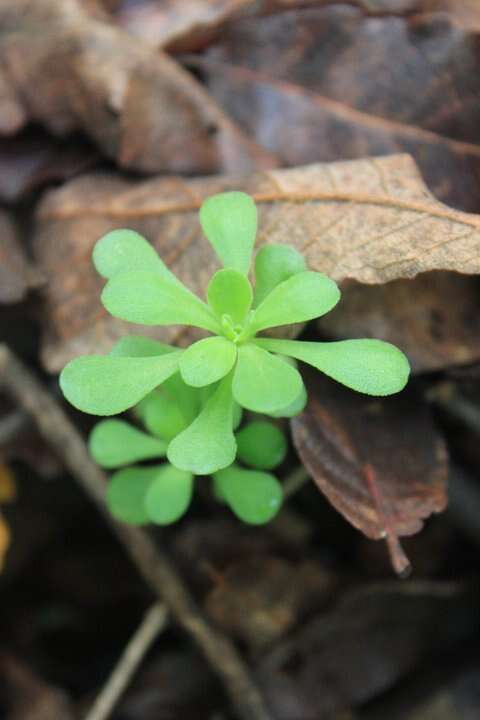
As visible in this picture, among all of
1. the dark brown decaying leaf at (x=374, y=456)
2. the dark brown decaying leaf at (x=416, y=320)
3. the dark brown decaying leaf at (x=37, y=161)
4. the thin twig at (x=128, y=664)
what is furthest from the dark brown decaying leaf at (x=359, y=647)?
the dark brown decaying leaf at (x=37, y=161)

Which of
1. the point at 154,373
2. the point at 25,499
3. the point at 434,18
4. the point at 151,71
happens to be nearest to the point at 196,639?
the point at 25,499

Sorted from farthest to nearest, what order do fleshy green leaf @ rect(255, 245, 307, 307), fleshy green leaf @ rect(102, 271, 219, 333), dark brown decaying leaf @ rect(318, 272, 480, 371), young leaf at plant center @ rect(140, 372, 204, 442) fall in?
dark brown decaying leaf @ rect(318, 272, 480, 371) → young leaf at plant center @ rect(140, 372, 204, 442) → fleshy green leaf @ rect(255, 245, 307, 307) → fleshy green leaf @ rect(102, 271, 219, 333)

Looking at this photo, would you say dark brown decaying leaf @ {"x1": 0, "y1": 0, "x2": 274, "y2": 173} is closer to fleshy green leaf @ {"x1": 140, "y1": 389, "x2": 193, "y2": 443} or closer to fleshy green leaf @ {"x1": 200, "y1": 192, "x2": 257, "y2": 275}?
fleshy green leaf @ {"x1": 200, "y1": 192, "x2": 257, "y2": 275}

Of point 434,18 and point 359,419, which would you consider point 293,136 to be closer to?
point 434,18

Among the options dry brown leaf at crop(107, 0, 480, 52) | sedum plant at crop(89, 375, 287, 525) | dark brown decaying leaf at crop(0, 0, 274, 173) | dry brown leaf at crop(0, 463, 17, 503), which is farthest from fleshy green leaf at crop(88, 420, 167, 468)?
dry brown leaf at crop(107, 0, 480, 52)

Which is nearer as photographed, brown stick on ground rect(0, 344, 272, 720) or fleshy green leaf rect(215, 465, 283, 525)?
fleshy green leaf rect(215, 465, 283, 525)

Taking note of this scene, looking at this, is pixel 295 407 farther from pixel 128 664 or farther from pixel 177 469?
pixel 128 664

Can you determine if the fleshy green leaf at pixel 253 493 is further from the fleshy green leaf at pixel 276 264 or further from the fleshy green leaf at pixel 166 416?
the fleshy green leaf at pixel 276 264
